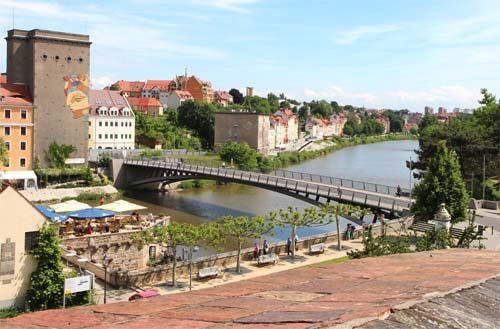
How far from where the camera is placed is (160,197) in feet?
178

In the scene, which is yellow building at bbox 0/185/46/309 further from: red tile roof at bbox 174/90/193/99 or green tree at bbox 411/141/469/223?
red tile roof at bbox 174/90/193/99

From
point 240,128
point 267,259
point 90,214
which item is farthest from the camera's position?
point 240,128

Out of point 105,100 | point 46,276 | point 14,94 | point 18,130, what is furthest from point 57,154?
point 46,276

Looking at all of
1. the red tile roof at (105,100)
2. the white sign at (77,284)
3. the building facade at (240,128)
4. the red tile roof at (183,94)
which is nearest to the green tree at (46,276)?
the white sign at (77,284)

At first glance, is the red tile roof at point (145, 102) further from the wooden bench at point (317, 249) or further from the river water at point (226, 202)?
the wooden bench at point (317, 249)

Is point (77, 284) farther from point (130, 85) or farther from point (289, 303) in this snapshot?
point (130, 85)

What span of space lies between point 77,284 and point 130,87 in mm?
122114

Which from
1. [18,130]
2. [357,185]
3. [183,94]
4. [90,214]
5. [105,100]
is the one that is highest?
[183,94]

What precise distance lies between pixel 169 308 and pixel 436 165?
25903 millimetres

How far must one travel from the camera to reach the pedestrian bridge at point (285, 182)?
33.6m

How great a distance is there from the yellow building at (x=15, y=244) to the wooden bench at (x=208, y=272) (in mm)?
6052

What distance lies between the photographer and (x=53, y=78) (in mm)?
52969

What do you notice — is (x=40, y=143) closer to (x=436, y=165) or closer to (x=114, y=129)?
(x=114, y=129)

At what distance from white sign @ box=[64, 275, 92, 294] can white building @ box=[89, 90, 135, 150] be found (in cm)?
5373
